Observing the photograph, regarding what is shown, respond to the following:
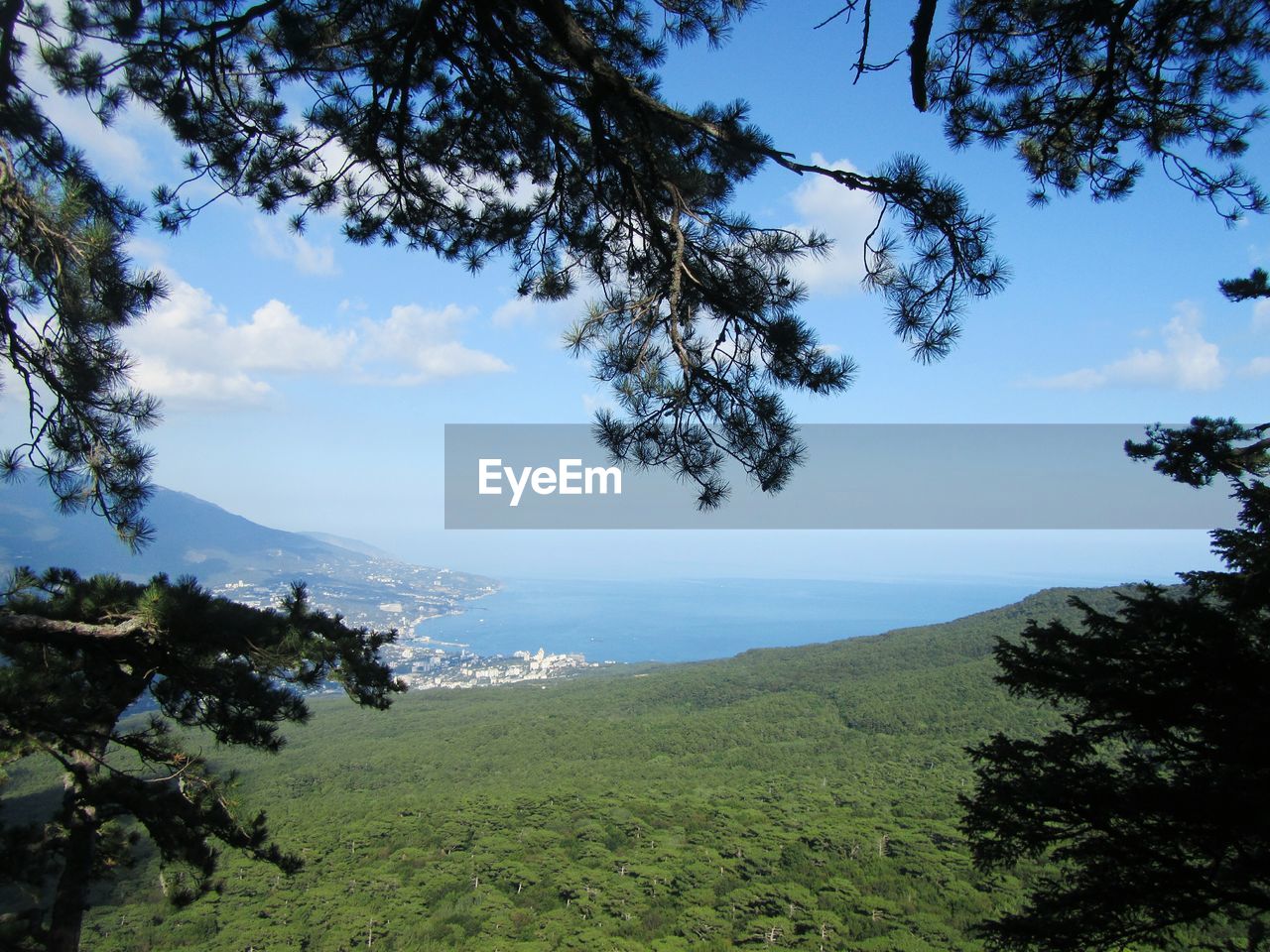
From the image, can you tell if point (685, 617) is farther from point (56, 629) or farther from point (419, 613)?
point (56, 629)

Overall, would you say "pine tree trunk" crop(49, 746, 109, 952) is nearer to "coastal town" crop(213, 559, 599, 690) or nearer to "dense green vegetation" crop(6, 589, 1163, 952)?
"dense green vegetation" crop(6, 589, 1163, 952)

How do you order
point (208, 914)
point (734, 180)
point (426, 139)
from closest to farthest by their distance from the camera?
point (734, 180), point (426, 139), point (208, 914)

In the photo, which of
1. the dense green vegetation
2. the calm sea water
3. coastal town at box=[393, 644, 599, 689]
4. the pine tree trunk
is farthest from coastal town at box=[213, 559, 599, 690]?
the pine tree trunk

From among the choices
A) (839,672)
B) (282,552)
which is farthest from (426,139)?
(282,552)

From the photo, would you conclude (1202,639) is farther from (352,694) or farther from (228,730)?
(228,730)

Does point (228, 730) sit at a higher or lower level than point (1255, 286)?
lower

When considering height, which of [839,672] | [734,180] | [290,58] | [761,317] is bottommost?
[839,672]

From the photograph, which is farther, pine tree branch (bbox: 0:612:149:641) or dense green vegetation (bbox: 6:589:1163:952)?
dense green vegetation (bbox: 6:589:1163:952)
